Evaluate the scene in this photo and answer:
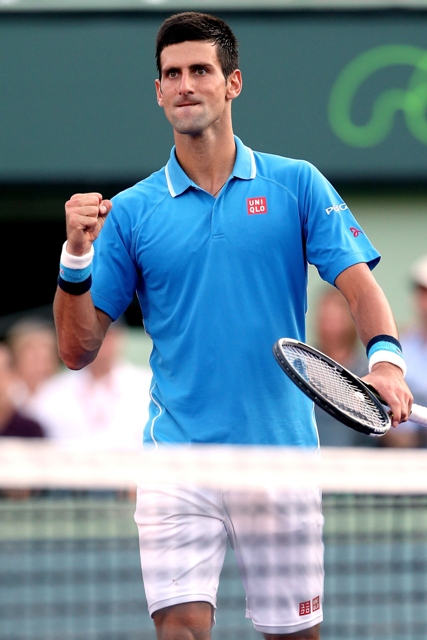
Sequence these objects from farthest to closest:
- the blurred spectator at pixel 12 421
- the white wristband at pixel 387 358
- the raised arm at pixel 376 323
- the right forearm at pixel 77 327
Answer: the blurred spectator at pixel 12 421 → the right forearm at pixel 77 327 → the white wristband at pixel 387 358 → the raised arm at pixel 376 323

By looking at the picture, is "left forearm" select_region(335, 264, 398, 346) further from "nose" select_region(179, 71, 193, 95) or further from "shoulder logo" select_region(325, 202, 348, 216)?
"nose" select_region(179, 71, 193, 95)

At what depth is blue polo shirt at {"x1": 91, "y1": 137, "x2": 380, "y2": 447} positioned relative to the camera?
3875 millimetres

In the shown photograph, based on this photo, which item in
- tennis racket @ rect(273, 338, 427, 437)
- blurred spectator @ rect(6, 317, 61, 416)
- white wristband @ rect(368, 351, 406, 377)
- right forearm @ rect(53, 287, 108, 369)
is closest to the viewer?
tennis racket @ rect(273, 338, 427, 437)

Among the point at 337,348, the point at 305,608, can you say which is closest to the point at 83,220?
the point at 305,608

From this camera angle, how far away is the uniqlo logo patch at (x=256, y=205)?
13.0 feet

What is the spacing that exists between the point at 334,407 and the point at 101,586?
3.89m

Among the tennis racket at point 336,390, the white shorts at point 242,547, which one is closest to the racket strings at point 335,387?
the tennis racket at point 336,390

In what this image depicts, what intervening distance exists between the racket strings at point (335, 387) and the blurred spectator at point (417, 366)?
128 inches

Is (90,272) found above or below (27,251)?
above

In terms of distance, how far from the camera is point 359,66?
34.1 ft

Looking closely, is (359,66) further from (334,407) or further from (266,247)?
(334,407)

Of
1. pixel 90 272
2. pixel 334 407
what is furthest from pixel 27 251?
pixel 334 407

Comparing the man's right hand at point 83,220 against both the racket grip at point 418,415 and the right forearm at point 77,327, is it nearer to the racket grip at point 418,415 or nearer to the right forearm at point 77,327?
the right forearm at point 77,327

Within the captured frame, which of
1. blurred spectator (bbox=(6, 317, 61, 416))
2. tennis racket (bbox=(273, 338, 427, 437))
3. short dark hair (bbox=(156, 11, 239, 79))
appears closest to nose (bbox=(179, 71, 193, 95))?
short dark hair (bbox=(156, 11, 239, 79))
